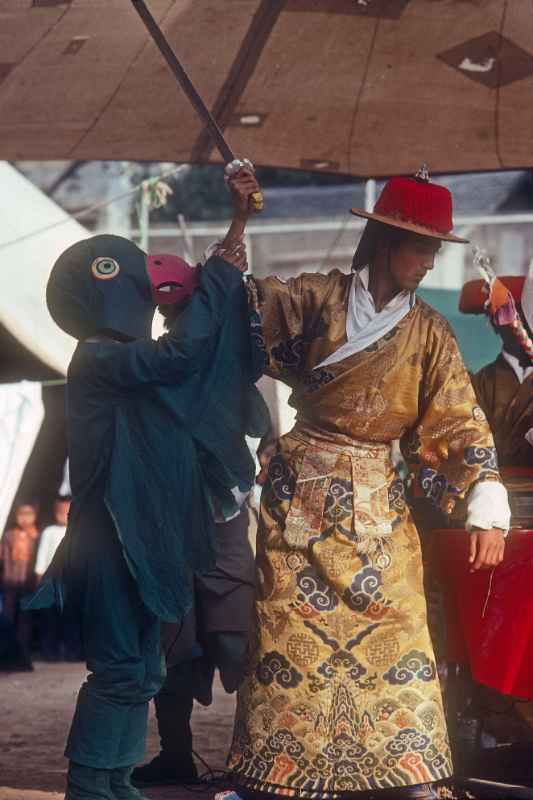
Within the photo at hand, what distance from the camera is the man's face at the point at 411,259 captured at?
4824mm

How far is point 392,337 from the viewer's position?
4.83m

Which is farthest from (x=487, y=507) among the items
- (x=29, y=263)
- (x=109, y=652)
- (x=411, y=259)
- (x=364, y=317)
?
(x=29, y=263)

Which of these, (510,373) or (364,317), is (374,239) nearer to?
(364,317)

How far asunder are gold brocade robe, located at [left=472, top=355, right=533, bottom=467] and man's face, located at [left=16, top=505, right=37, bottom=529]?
5942mm

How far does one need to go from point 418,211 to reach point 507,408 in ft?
4.29

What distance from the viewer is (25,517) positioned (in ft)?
36.6

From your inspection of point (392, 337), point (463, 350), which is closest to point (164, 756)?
point (392, 337)

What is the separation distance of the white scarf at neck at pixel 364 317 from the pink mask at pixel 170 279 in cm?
83

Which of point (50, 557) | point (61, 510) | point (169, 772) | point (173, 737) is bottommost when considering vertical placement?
point (169, 772)

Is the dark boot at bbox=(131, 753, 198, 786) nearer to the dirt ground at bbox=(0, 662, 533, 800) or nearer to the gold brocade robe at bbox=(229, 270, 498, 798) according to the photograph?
the dirt ground at bbox=(0, 662, 533, 800)

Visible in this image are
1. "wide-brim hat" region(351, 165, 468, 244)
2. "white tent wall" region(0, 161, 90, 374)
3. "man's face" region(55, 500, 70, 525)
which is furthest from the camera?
"man's face" region(55, 500, 70, 525)

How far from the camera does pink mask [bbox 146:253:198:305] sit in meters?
5.48

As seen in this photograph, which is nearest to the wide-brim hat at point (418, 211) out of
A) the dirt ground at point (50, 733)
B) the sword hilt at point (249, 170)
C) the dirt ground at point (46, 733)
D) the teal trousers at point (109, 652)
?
the sword hilt at point (249, 170)

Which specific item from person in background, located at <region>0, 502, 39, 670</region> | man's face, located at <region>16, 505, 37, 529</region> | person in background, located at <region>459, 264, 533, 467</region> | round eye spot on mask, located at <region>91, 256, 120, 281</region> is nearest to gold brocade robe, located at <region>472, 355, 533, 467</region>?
person in background, located at <region>459, 264, 533, 467</region>
